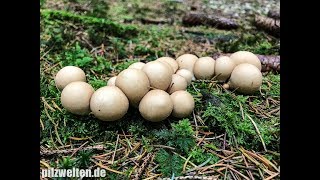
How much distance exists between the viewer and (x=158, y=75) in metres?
2.47

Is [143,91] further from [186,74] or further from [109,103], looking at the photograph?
[186,74]

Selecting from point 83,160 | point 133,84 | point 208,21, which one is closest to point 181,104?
point 133,84

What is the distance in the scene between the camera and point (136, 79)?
2363mm

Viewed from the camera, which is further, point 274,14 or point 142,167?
point 274,14

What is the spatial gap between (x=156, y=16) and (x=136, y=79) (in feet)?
10.9

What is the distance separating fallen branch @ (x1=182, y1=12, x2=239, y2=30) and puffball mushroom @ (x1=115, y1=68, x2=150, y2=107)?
2.97 meters

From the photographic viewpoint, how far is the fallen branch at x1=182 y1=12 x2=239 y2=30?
5.05 m

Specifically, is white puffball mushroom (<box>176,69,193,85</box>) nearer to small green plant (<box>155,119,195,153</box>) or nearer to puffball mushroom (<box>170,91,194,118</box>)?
puffball mushroom (<box>170,91,194,118</box>)

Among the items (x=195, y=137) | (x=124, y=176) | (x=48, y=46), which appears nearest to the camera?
(x=124, y=176)

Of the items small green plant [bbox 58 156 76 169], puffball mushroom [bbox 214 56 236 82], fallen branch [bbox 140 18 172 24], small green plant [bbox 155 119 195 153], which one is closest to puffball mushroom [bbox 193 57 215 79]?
puffball mushroom [bbox 214 56 236 82]

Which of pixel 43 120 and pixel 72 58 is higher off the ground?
pixel 72 58

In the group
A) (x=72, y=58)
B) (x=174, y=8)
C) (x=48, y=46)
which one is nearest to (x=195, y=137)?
(x=72, y=58)

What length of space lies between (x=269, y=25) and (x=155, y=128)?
3.14 meters
